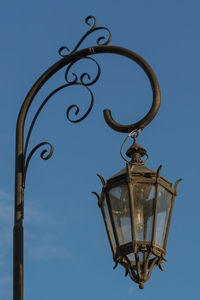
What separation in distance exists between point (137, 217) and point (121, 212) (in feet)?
0.55

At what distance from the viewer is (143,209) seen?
6.90 m

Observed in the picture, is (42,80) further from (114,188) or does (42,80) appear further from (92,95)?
(114,188)

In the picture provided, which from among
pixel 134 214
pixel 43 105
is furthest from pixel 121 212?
pixel 43 105

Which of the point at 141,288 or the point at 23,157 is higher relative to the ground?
the point at 23,157

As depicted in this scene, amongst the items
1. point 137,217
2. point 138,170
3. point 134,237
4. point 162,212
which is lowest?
point 134,237

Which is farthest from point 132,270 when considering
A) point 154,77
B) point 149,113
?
point 154,77

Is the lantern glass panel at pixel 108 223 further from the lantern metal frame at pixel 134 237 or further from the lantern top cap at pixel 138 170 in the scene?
the lantern top cap at pixel 138 170

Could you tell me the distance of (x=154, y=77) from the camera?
8.05 meters

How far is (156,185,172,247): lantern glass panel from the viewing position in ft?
22.8

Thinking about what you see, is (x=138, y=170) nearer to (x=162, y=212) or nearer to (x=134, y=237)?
(x=162, y=212)

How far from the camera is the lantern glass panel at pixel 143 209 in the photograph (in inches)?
269

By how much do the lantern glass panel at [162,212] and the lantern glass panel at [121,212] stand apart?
276 mm

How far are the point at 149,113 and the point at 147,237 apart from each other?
4.56ft

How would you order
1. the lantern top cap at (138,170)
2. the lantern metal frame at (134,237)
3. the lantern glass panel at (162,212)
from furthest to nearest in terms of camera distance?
the lantern top cap at (138,170) → the lantern glass panel at (162,212) → the lantern metal frame at (134,237)
